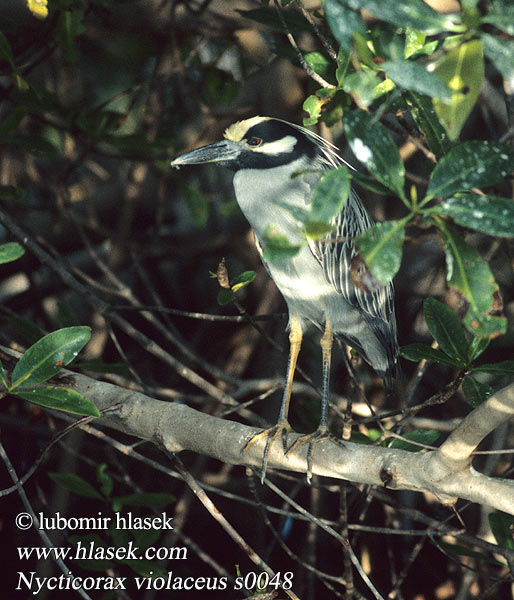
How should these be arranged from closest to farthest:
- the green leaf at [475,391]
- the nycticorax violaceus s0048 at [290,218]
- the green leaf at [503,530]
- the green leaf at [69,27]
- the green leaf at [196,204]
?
the green leaf at [475,391], the green leaf at [503,530], the nycticorax violaceus s0048 at [290,218], the green leaf at [69,27], the green leaf at [196,204]

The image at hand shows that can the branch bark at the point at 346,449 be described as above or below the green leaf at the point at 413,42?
below

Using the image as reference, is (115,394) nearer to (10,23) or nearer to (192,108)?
(10,23)

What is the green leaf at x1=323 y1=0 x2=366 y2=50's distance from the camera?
78cm

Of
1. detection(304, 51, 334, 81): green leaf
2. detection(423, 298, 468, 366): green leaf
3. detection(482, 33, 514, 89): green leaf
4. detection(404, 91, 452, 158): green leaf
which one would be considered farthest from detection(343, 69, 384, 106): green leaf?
detection(304, 51, 334, 81): green leaf

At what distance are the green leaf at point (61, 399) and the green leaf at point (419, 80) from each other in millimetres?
727

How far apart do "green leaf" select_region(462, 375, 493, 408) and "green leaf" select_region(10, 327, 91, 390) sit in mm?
709

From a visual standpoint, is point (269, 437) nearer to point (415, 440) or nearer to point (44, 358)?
point (415, 440)

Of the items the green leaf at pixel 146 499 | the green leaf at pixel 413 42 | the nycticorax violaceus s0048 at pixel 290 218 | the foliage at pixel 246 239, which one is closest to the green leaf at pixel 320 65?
the foliage at pixel 246 239

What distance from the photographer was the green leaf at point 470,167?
0.88 meters

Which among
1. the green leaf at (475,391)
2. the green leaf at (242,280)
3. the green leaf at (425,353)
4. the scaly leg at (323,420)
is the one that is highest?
the green leaf at (242,280)

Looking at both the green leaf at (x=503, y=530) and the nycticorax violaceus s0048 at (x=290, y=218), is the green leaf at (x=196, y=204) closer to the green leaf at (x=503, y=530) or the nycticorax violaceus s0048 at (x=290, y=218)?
the nycticorax violaceus s0048 at (x=290, y=218)

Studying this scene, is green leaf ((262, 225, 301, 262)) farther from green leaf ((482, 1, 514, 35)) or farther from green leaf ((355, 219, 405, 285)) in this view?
green leaf ((482, 1, 514, 35))

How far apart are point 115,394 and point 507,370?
761 mm

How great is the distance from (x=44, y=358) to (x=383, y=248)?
0.66 meters
